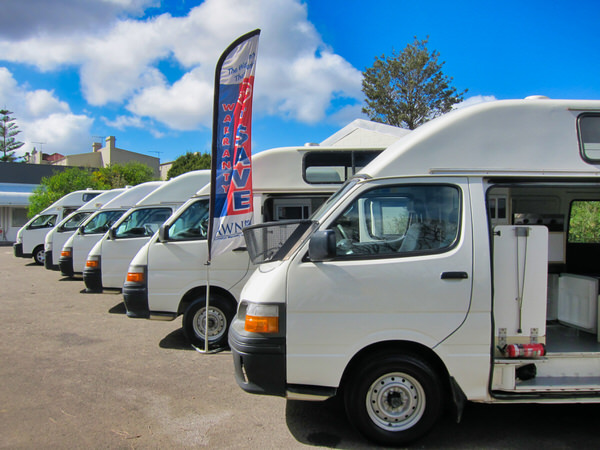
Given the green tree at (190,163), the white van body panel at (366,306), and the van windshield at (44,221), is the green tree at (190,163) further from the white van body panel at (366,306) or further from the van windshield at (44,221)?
the white van body panel at (366,306)

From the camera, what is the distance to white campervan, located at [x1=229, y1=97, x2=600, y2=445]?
3389 mm

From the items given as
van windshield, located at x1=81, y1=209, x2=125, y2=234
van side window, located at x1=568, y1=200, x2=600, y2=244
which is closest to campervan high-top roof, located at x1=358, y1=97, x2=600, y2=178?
van side window, located at x1=568, y1=200, x2=600, y2=244

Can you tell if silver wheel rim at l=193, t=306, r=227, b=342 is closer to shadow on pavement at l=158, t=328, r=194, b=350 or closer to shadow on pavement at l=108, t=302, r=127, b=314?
shadow on pavement at l=158, t=328, r=194, b=350

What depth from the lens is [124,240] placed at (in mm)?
8281

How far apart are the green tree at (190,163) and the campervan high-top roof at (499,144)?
3715cm

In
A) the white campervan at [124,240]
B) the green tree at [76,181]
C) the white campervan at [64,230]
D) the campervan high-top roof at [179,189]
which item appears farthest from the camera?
the green tree at [76,181]

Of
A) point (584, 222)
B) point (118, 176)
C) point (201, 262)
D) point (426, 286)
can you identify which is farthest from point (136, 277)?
point (118, 176)

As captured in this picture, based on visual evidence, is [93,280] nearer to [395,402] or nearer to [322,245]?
[322,245]

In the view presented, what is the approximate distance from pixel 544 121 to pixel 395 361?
2.42 metres

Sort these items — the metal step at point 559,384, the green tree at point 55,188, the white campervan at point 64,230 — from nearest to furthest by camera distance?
1. the metal step at point 559,384
2. the white campervan at point 64,230
3. the green tree at point 55,188

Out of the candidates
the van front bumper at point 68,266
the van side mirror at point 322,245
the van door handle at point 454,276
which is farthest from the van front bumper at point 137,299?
the van front bumper at point 68,266

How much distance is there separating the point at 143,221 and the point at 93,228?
3175 millimetres

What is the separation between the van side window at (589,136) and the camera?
371 centimetres

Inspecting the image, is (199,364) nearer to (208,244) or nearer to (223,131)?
(208,244)
